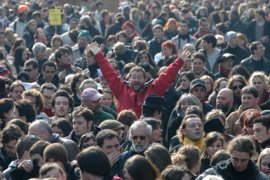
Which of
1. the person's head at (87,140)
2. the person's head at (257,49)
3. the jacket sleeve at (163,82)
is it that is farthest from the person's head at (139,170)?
the person's head at (257,49)

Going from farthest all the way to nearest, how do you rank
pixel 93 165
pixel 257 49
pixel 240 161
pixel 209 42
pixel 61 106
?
pixel 209 42
pixel 257 49
pixel 61 106
pixel 240 161
pixel 93 165

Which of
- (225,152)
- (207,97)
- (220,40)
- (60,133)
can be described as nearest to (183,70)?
(207,97)

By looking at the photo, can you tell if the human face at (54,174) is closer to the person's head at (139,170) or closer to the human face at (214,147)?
the person's head at (139,170)

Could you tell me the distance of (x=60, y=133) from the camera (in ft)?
45.3

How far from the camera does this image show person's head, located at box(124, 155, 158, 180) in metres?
10.0

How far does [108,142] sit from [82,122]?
5.62 feet

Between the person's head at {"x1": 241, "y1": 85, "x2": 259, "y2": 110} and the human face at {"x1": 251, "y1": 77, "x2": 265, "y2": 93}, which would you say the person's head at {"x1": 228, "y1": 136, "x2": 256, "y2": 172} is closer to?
the person's head at {"x1": 241, "y1": 85, "x2": 259, "y2": 110}

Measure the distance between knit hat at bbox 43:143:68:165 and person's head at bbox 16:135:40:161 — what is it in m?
0.44

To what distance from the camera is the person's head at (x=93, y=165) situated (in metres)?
9.88

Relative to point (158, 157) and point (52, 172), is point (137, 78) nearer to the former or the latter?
point (158, 157)

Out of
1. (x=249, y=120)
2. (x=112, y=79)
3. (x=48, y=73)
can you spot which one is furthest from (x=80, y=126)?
(x=48, y=73)

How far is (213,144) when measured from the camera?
1245 centimetres

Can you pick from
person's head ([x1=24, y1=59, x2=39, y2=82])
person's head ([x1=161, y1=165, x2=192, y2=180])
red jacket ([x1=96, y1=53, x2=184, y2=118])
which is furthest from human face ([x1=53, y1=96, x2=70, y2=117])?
person's head ([x1=161, y1=165, x2=192, y2=180])

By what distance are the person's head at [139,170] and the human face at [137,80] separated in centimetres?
586
